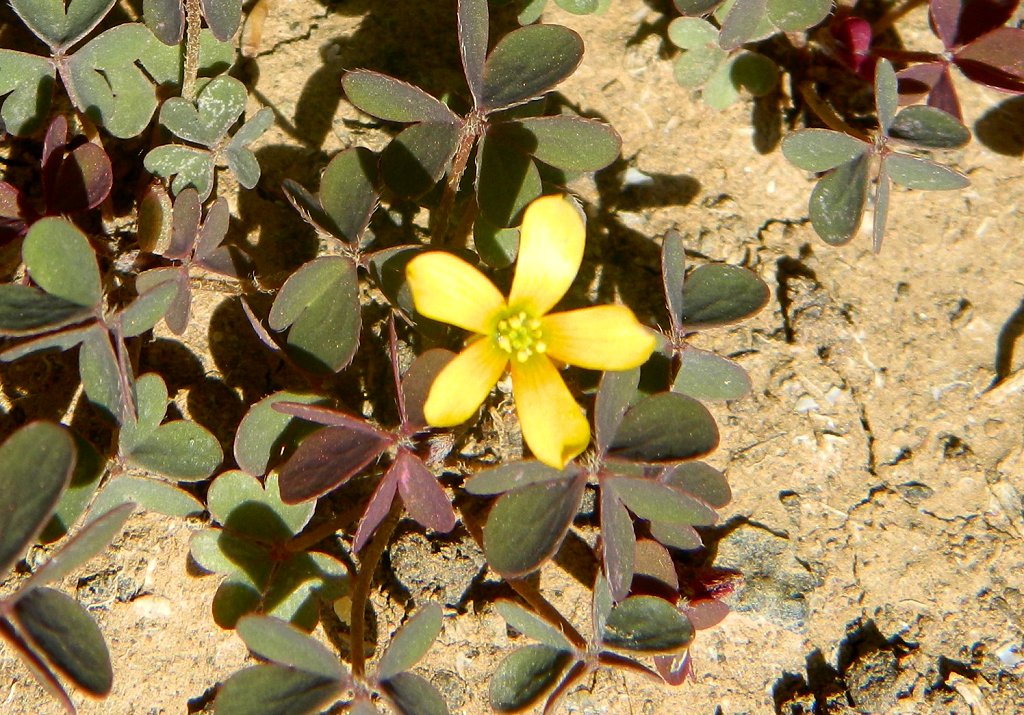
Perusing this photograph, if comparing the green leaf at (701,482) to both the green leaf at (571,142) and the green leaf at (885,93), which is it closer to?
the green leaf at (571,142)

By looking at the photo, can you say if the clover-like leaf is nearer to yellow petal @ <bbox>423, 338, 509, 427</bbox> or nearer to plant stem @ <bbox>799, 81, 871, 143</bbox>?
yellow petal @ <bbox>423, 338, 509, 427</bbox>

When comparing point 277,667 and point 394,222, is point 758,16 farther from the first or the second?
point 277,667

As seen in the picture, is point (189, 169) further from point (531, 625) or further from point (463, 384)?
point (531, 625)

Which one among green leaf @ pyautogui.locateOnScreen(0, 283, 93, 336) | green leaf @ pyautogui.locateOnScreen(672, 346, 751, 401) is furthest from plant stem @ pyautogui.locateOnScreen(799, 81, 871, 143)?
green leaf @ pyautogui.locateOnScreen(0, 283, 93, 336)

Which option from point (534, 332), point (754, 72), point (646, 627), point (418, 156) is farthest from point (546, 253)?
point (754, 72)

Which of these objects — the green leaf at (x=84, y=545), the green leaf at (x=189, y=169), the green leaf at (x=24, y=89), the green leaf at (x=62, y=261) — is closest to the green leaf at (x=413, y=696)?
the green leaf at (x=84, y=545)

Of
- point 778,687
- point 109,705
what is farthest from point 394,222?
point 778,687
